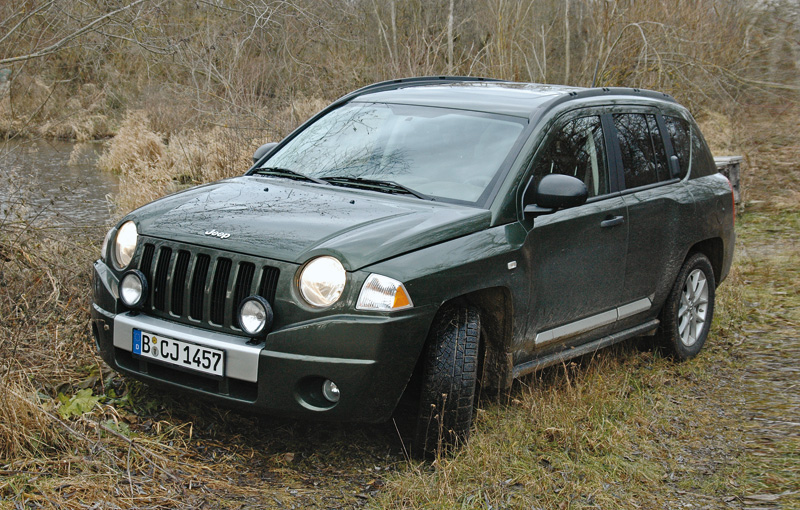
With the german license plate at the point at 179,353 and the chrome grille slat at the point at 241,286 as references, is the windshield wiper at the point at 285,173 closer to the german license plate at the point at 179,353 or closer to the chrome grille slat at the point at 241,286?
the chrome grille slat at the point at 241,286

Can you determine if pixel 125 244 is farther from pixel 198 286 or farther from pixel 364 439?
pixel 364 439

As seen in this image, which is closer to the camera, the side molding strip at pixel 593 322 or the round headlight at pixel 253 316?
the round headlight at pixel 253 316

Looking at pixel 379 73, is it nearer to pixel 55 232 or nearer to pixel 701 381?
pixel 55 232

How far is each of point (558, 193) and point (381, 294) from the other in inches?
48.7

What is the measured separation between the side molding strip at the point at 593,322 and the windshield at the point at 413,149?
0.92 m

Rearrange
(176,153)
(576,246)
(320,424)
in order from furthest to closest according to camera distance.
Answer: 1. (176,153)
2. (576,246)
3. (320,424)

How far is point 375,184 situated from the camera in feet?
15.3

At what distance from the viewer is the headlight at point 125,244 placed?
4.27 metres

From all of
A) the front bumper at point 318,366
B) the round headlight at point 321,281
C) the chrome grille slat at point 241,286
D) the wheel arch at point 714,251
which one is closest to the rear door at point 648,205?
the wheel arch at point 714,251

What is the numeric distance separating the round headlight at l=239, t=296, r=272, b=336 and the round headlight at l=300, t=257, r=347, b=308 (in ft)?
0.60

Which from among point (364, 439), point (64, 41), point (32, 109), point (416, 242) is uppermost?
point (64, 41)

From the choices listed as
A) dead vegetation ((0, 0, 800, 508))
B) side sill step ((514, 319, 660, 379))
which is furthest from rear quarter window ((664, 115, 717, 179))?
dead vegetation ((0, 0, 800, 508))

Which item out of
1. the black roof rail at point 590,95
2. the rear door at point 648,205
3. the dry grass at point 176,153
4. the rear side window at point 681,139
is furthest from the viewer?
the dry grass at point 176,153

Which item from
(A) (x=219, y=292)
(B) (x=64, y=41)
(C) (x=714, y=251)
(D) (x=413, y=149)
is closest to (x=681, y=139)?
(C) (x=714, y=251)
